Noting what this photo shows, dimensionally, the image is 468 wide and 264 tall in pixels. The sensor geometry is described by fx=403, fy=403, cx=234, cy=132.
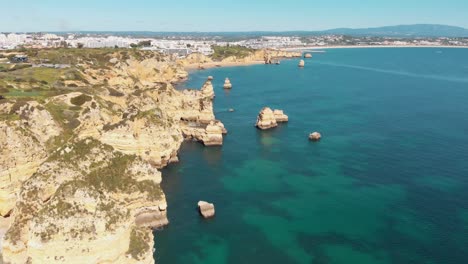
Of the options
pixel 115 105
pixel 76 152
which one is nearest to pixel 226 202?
pixel 76 152

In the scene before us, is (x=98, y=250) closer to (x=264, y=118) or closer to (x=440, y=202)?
(x=440, y=202)

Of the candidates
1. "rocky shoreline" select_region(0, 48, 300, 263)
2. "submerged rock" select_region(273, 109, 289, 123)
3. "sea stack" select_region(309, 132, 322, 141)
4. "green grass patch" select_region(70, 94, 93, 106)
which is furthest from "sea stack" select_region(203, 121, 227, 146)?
"submerged rock" select_region(273, 109, 289, 123)

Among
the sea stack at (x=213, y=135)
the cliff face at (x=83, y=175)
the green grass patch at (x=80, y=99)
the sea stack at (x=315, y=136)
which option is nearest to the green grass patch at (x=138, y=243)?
the cliff face at (x=83, y=175)

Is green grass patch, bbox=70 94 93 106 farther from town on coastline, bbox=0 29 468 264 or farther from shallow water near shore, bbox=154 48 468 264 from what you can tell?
shallow water near shore, bbox=154 48 468 264

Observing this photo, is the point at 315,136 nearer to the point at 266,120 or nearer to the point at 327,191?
the point at 266,120

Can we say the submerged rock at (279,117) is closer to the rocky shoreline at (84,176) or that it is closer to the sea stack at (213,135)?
the rocky shoreline at (84,176)

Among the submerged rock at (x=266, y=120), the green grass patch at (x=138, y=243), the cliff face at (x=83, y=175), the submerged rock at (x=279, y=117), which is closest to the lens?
the cliff face at (x=83, y=175)

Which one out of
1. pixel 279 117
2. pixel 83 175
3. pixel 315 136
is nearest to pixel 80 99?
pixel 83 175
